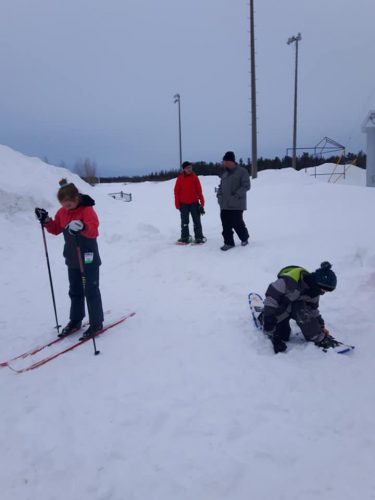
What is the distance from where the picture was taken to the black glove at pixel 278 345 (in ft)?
13.7

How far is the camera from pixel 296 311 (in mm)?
4312

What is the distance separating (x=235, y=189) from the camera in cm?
827

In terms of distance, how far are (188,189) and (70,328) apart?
4.97m

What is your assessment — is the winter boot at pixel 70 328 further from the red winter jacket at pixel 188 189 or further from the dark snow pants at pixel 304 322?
the red winter jacket at pixel 188 189

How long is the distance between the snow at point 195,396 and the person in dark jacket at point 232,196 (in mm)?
1062

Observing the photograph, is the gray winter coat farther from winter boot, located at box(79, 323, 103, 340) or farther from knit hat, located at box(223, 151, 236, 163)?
winter boot, located at box(79, 323, 103, 340)

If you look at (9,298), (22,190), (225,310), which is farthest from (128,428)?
(22,190)

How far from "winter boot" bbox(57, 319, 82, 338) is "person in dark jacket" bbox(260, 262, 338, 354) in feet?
8.34

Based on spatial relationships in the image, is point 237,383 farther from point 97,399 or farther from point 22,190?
point 22,190

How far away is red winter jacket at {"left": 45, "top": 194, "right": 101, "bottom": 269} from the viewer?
4688 millimetres

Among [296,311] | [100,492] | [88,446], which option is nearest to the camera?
[100,492]

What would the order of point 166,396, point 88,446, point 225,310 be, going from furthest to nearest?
point 225,310, point 166,396, point 88,446

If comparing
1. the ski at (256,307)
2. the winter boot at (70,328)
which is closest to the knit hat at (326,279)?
the ski at (256,307)

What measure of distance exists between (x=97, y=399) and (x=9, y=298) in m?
4.08
